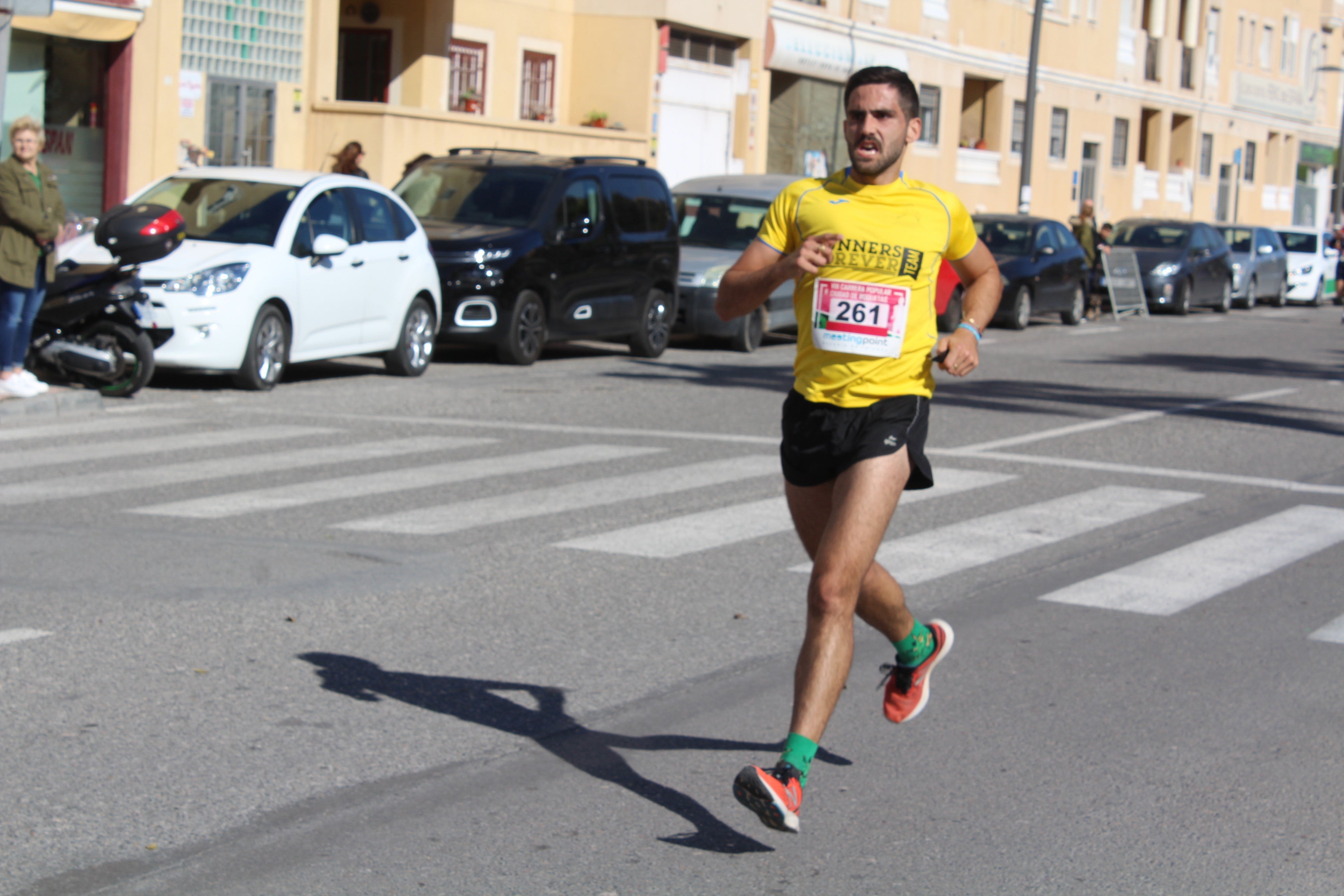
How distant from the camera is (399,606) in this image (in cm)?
687

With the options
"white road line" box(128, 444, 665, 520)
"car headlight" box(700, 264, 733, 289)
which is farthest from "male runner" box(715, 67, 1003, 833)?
"car headlight" box(700, 264, 733, 289)

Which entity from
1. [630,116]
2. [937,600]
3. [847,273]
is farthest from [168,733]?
[630,116]

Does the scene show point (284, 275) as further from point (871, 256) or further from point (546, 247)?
point (871, 256)

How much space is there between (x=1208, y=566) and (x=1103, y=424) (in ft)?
19.5

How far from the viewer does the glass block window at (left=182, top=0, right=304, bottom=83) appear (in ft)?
72.6

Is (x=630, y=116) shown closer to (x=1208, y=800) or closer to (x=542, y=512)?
(x=542, y=512)

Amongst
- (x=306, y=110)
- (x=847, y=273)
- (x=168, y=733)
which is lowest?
(x=168, y=733)

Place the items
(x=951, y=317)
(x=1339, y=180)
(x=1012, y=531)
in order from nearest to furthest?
(x=1012, y=531), (x=951, y=317), (x=1339, y=180)

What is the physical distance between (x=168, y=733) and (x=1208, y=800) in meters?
2.85

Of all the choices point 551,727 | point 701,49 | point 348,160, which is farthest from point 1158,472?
point 701,49

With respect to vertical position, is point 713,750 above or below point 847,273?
below

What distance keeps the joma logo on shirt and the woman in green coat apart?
8.88 metres

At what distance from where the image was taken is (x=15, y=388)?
12.4 m

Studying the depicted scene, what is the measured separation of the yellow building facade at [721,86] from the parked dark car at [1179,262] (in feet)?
20.3
